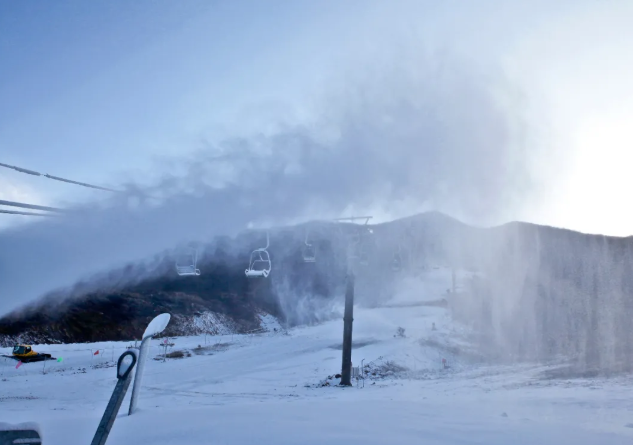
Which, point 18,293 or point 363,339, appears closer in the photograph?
point 18,293

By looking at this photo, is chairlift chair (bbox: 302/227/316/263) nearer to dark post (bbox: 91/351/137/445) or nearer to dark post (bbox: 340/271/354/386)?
dark post (bbox: 340/271/354/386)

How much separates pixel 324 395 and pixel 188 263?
6159 millimetres

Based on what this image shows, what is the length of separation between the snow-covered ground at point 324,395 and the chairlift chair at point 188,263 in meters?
3.48

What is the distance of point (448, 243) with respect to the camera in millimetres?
33594

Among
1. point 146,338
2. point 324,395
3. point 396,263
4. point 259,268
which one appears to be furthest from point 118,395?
point 396,263

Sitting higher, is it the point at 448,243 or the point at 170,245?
the point at 448,243

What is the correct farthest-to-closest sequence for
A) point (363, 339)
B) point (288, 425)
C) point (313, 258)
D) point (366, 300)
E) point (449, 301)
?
point (366, 300) < point (449, 301) < point (363, 339) < point (313, 258) < point (288, 425)

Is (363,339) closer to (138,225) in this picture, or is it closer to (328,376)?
(328,376)

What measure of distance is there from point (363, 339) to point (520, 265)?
14228mm

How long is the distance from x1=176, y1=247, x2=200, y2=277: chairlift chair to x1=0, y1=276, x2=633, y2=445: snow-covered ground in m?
3.48

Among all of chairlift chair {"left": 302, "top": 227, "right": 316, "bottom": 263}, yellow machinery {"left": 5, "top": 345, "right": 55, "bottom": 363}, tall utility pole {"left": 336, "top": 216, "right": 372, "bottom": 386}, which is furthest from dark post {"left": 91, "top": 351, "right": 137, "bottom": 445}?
yellow machinery {"left": 5, "top": 345, "right": 55, "bottom": 363}

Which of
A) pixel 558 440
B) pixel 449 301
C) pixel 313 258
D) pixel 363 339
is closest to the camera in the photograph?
pixel 558 440

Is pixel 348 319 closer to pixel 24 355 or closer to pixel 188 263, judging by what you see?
pixel 188 263

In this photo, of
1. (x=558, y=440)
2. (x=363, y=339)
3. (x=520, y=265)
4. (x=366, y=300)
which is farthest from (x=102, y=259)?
(x=366, y=300)
